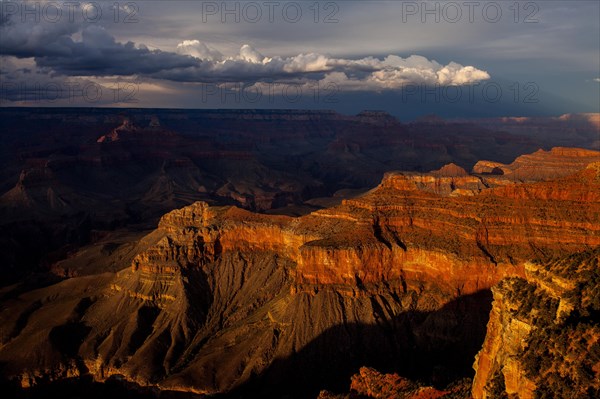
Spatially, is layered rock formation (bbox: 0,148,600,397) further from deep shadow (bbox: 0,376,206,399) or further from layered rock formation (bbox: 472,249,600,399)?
layered rock formation (bbox: 472,249,600,399)

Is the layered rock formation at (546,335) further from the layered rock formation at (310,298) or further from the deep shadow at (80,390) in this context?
the deep shadow at (80,390)

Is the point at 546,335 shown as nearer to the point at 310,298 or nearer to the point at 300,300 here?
the point at 310,298

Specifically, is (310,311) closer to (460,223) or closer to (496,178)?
(460,223)

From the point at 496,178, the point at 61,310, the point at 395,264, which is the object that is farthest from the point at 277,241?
the point at 496,178

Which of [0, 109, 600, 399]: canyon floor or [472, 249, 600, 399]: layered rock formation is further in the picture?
[0, 109, 600, 399]: canyon floor

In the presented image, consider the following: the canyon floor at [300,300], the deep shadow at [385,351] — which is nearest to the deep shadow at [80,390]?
the canyon floor at [300,300]

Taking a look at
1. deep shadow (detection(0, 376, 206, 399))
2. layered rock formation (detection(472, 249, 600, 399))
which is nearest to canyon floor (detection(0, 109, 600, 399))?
deep shadow (detection(0, 376, 206, 399))
